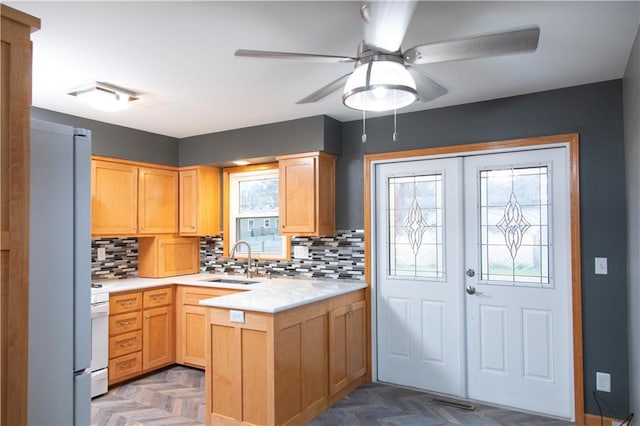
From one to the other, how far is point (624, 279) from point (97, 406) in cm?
393

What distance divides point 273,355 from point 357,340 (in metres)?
1.21

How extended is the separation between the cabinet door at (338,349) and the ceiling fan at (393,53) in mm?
1770

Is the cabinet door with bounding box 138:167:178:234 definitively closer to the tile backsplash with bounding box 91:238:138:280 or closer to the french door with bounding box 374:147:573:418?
the tile backsplash with bounding box 91:238:138:280

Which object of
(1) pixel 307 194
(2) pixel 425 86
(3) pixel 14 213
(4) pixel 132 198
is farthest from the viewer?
(4) pixel 132 198

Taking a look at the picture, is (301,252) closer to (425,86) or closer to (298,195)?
(298,195)

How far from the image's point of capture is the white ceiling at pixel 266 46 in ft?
6.34

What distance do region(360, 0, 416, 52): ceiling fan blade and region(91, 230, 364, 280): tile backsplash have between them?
2.28 m

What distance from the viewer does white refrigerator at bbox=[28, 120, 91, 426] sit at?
59.9 inches

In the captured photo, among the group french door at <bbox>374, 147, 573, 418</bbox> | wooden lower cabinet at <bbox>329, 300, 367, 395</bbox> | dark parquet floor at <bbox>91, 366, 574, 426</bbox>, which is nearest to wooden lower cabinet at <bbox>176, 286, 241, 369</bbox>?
dark parquet floor at <bbox>91, 366, 574, 426</bbox>

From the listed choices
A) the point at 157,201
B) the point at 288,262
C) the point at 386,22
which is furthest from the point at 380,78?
the point at 157,201

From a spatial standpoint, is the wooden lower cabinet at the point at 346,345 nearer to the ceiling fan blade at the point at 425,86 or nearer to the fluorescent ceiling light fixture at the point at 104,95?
the ceiling fan blade at the point at 425,86

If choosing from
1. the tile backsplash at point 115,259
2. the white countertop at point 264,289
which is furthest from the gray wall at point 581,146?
the tile backsplash at point 115,259

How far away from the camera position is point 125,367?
3732 millimetres

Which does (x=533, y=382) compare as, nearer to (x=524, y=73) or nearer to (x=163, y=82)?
(x=524, y=73)
